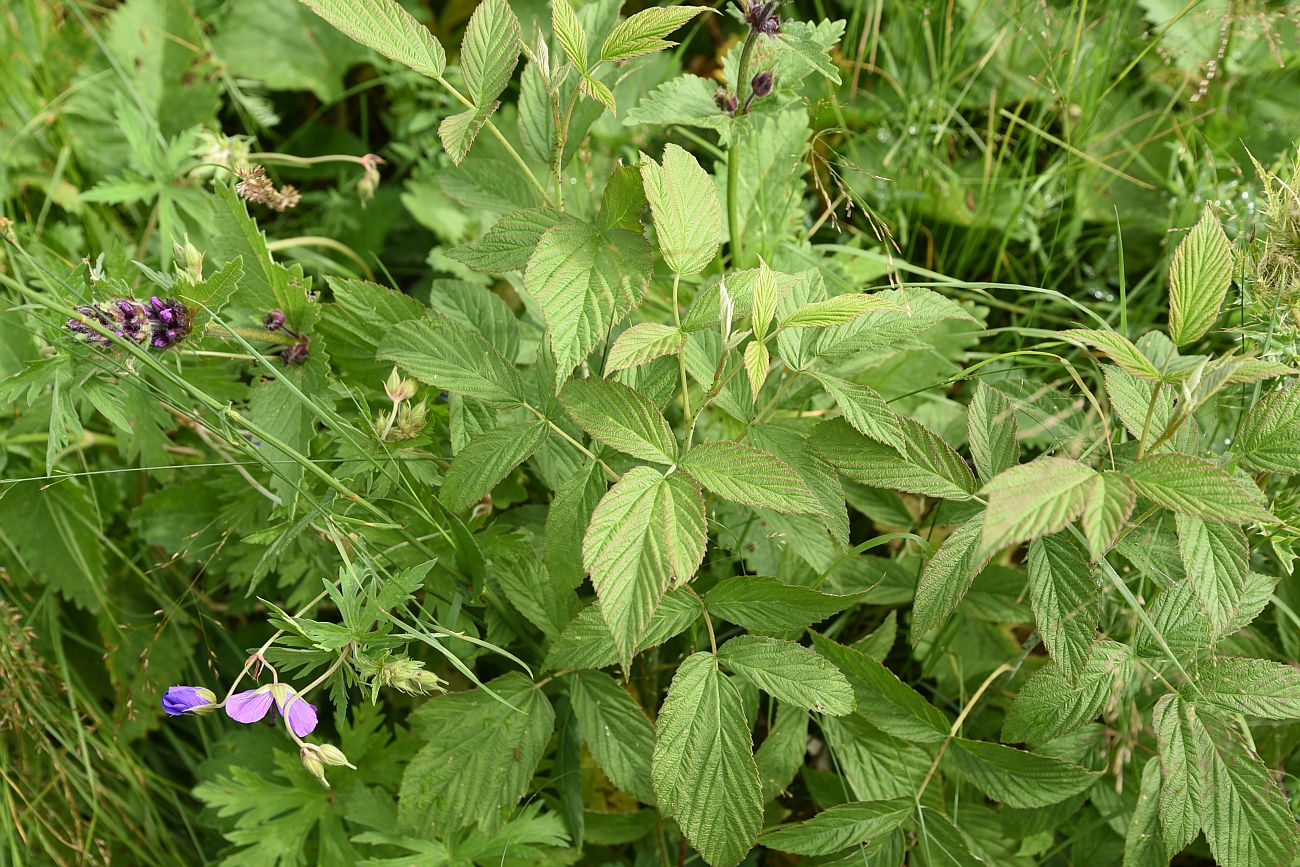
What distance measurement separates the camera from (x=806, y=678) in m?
1.21

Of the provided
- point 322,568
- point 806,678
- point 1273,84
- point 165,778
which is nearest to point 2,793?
point 165,778

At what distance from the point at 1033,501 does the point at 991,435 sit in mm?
290

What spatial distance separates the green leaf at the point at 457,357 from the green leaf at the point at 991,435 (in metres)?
0.59

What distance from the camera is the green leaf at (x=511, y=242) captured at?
1273 mm

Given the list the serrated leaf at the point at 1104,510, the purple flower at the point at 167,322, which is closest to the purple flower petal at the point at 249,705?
the purple flower at the point at 167,322

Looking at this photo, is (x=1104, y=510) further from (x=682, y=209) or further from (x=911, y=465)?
(x=682, y=209)

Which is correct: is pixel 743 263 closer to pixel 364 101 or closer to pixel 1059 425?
pixel 1059 425

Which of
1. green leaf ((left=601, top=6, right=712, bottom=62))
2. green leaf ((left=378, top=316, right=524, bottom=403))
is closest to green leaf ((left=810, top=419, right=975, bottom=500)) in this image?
Result: green leaf ((left=378, top=316, right=524, bottom=403))

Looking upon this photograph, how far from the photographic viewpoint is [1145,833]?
1285 millimetres

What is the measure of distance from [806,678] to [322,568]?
76 centimetres

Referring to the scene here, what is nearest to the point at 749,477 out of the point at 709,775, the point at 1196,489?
the point at 709,775

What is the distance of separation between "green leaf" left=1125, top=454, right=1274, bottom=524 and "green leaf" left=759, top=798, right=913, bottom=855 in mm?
533

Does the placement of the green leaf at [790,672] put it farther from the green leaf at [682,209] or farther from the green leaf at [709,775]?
the green leaf at [682,209]

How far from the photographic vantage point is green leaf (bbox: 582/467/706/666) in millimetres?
1036
